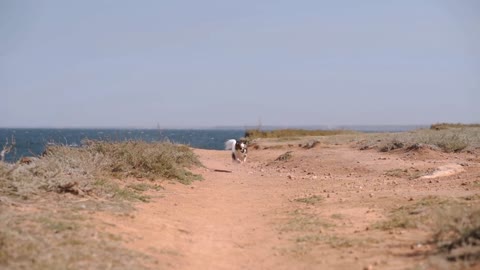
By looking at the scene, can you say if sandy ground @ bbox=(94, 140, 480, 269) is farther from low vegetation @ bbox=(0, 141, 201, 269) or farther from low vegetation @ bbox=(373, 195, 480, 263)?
low vegetation @ bbox=(0, 141, 201, 269)

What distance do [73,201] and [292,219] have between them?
134 inches

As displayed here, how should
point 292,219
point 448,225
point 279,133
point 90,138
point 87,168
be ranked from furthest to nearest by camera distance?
point 279,133, point 90,138, point 87,168, point 292,219, point 448,225

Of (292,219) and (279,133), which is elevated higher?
(279,133)

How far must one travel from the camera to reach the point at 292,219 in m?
8.20

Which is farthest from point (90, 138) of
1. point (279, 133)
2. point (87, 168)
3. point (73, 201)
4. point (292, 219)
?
point (279, 133)

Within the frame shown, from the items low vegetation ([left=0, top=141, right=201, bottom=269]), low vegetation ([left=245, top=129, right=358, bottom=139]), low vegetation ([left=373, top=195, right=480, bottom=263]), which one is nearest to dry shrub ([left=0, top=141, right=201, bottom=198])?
low vegetation ([left=0, top=141, right=201, bottom=269])

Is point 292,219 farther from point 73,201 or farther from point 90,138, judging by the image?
point 90,138

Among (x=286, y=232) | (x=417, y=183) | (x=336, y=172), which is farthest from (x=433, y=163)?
(x=286, y=232)

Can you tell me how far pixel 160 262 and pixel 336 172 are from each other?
34.5ft

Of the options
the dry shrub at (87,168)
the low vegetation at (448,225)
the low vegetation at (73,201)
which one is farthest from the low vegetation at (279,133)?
the low vegetation at (448,225)

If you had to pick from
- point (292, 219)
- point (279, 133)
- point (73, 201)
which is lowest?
point (292, 219)

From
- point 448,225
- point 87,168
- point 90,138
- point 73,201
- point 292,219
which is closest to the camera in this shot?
point 448,225

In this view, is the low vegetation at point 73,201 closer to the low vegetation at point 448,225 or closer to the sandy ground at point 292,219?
the sandy ground at point 292,219

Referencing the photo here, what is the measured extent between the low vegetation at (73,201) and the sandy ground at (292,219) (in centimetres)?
39
